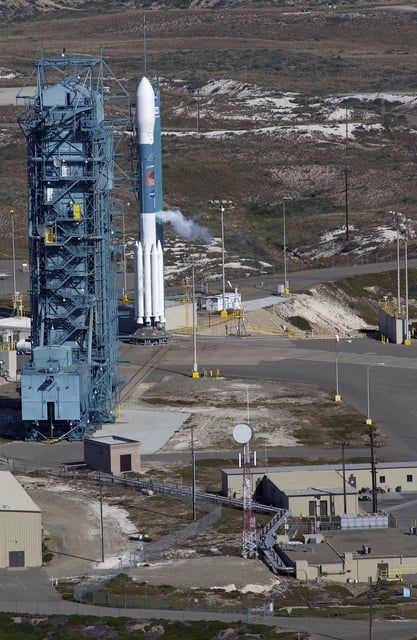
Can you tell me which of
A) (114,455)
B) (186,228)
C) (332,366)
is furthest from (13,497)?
(186,228)

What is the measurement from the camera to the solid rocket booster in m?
124

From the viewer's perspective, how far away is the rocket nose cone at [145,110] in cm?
12375

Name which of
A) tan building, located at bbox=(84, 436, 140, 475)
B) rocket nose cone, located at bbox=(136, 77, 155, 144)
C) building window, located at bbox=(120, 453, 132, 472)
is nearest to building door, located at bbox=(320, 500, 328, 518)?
tan building, located at bbox=(84, 436, 140, 475)

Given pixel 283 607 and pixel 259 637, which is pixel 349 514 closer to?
pixel 283 607

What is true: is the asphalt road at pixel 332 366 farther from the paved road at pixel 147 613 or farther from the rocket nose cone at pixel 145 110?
the paved road at pixel 147 613

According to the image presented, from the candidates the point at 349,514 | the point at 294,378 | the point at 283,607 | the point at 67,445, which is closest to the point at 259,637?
the point at 283,607

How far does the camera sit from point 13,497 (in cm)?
7450

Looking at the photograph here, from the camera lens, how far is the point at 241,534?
249 ft

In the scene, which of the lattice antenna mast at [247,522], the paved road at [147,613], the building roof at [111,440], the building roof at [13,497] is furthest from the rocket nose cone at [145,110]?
the paved road at [147,613]

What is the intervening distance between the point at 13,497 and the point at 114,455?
14.3 m

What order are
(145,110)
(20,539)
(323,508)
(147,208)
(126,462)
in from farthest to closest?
1. (147,208)
2. (145,110)
3. (126,462)
4. (323,508)
5. (20,539)

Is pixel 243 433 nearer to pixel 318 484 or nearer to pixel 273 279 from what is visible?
Result: pixel 318 484

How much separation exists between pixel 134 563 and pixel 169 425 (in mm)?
29965

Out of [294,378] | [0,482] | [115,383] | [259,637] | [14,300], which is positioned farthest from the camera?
[14,300]
